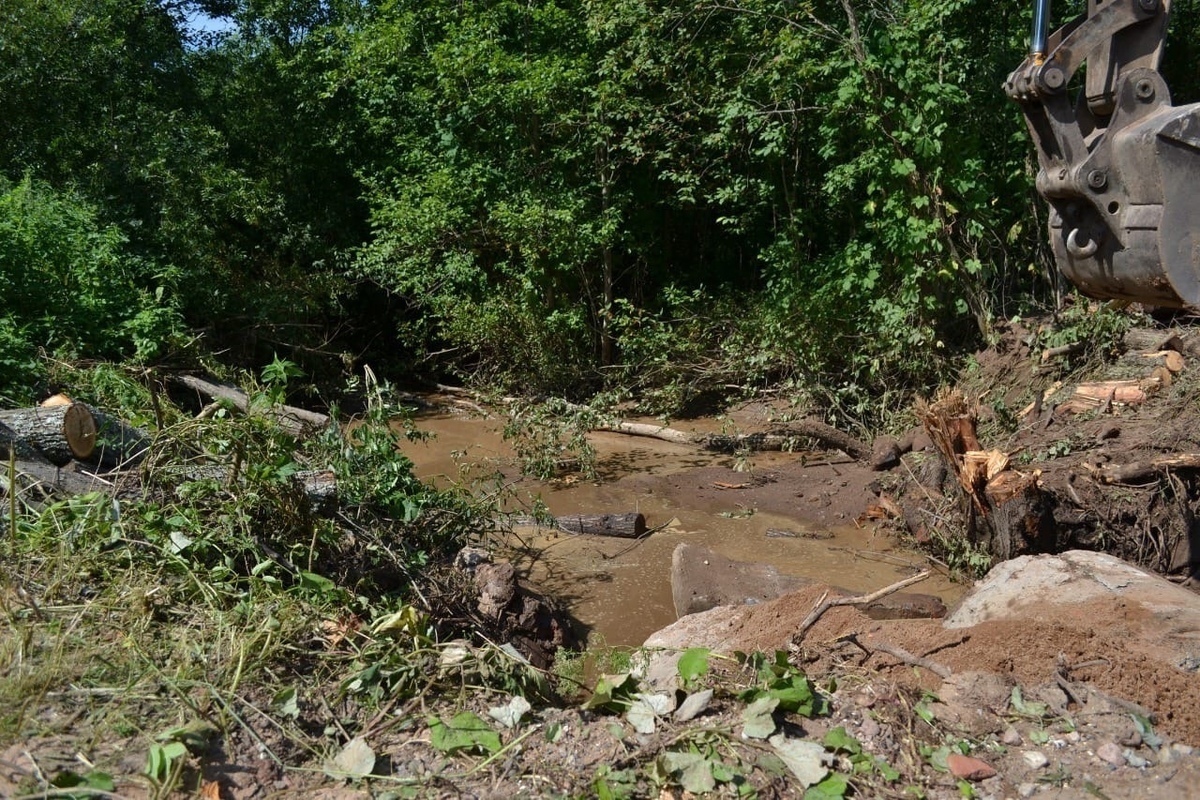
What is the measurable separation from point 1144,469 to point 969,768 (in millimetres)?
3711

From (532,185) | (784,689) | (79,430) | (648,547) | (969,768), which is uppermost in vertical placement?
(532,185)

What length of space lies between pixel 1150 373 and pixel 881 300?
2546 millimetres

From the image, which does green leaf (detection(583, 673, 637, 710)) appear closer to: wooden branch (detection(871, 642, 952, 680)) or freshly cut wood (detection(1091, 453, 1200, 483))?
wooden branch (detection(871, 642, 952, 680))

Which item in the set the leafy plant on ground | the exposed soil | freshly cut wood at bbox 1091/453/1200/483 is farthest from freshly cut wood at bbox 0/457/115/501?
freshly cut wood at bbox 1091/453/1200/483

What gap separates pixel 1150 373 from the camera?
7.98 m

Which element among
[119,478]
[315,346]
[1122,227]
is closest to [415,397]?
[315,346]

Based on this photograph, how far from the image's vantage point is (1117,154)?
175 inches

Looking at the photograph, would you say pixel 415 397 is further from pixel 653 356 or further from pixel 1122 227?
pixel 1122 227

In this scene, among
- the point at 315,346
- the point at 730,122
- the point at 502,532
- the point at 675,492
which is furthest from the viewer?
the point at 315,346

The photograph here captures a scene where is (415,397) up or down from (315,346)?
down

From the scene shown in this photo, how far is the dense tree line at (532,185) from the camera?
9.58 metres

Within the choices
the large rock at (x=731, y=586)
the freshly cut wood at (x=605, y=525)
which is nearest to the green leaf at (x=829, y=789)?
the large rock at (x=731, y=586)

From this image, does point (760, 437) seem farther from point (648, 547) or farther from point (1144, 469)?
point (1144, 469)

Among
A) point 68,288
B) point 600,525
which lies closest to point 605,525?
point 600,525
